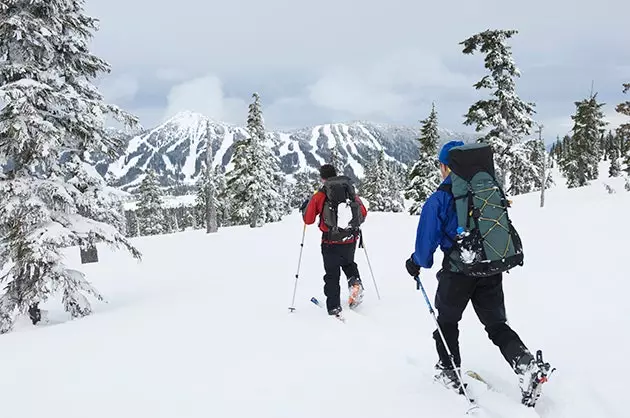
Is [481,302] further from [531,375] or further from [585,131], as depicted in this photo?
[585,131]

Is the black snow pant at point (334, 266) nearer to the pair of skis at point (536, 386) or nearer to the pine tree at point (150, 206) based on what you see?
the pair of skis at point (536, 386)

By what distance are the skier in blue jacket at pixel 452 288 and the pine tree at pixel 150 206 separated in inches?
2153

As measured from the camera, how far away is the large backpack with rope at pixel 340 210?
21.9 feet

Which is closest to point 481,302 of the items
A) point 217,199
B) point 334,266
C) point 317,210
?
point 334,266

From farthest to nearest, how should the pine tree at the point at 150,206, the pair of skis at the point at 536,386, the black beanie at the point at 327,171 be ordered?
the pine tree at the point at 150,206 < the black beanie at the point at 327,171 < the pair of skis at the point at 536,386

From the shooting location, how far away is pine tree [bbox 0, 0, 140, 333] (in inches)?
300

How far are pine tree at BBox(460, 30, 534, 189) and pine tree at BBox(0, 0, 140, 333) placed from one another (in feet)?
82.2

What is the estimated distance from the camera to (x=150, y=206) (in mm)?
55188

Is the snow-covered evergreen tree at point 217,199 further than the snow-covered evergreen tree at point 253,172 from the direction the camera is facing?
Yes

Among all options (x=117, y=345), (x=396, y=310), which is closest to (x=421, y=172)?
(x=396, y=310)

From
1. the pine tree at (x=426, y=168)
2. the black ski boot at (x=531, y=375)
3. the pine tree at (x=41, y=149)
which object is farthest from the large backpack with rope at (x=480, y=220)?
the pine tree at (x=426, y=168)

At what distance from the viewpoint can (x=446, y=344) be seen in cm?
407

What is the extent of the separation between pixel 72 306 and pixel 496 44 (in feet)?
93.2

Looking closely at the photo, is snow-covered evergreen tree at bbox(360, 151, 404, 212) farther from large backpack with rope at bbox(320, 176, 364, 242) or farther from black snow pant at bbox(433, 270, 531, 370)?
black snow pant at bbox(433, 270, 531, 370)
